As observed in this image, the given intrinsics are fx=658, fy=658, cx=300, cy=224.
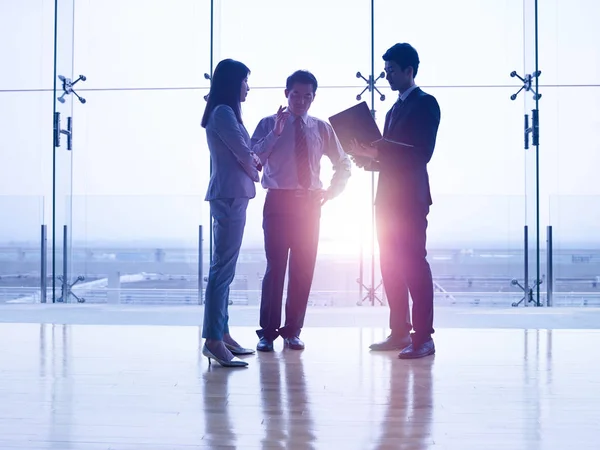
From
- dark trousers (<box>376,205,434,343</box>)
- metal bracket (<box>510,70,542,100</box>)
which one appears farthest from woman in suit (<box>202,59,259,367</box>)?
metal bracket (<box>510,70,542,100</box>)

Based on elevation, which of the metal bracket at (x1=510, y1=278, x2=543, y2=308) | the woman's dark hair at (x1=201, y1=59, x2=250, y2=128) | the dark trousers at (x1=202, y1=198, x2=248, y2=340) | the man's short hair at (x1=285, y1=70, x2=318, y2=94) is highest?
the man's short hair at (x1=285, y1=70, x2=318, y2=94)

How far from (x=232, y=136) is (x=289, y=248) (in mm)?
758

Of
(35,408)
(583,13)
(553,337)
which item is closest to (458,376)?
(553,337)

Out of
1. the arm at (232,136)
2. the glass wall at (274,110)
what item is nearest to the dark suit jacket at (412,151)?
the arm at (232,136)

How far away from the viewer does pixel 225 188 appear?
2.79 m

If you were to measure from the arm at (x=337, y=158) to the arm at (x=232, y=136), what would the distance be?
64 cm

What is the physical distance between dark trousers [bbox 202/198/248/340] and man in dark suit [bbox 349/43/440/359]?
2.17 feet

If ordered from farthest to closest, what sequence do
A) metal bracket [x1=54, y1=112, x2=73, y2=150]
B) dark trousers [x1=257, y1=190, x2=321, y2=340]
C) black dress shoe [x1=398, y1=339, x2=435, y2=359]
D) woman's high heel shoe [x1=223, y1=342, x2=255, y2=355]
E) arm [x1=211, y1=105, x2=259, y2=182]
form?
metal bracket [x1=54, y1=112, x2=73, y2=150] < dark trousers [x1=257, y1=190, x2=321, y2=340] < woman's high heel shoe [x1=223, y1=342, x2=255, y2=355] < black dress shoe [x1=398, y1=339, x2=435, y2=359] < arm [x1=211, y1=105, x2=259, y2=182]

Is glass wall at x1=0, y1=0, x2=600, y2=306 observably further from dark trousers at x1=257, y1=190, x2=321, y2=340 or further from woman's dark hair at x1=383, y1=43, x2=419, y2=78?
woman's dark hair at x1=383, y1=43, x2=419, y2=78

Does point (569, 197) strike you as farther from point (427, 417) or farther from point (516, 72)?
point (427, 417)

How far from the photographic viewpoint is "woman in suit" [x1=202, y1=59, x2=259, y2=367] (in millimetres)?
2787

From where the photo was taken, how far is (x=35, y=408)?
2148 mm

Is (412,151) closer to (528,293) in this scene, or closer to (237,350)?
(237,350)

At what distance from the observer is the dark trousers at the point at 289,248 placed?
10.6 ft
